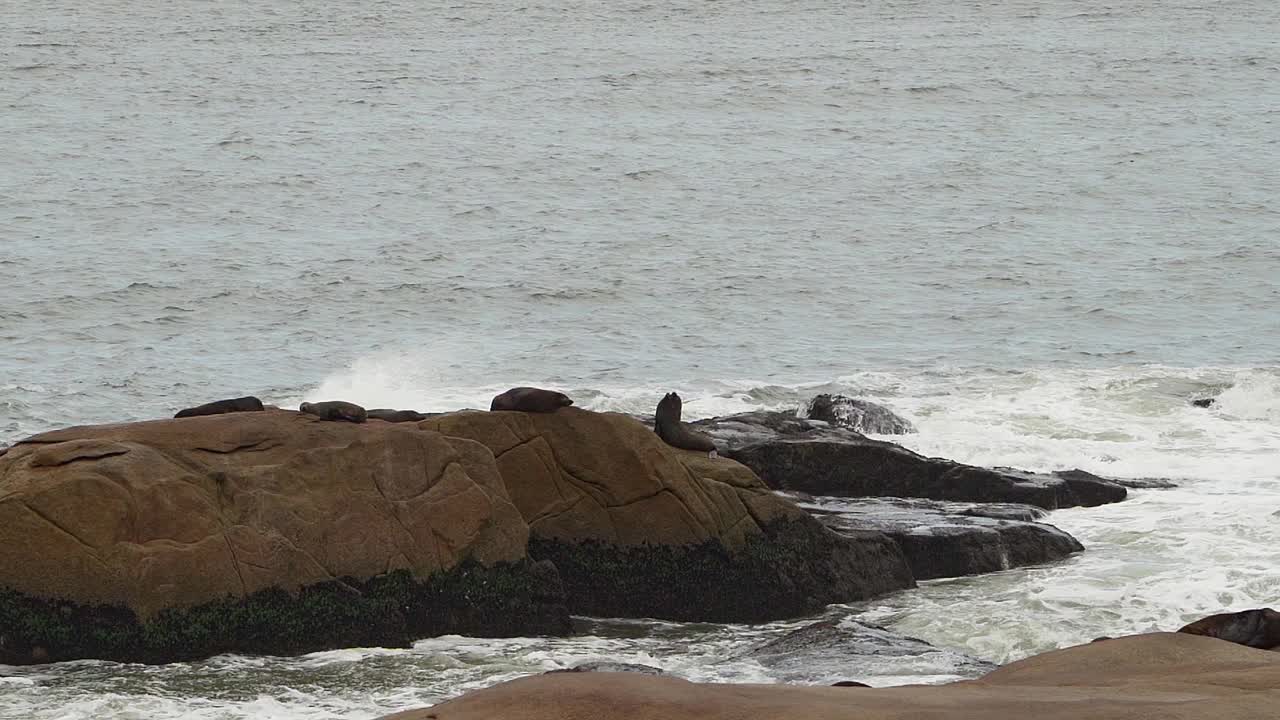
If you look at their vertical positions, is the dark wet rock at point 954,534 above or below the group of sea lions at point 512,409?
below

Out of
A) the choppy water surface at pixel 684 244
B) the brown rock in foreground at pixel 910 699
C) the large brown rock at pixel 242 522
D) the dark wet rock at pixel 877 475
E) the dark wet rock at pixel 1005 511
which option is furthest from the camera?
the dark wet rock at pixel 877 475

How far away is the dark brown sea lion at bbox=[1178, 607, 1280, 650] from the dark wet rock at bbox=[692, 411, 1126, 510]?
826 centimetres

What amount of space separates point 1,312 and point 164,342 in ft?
11.5

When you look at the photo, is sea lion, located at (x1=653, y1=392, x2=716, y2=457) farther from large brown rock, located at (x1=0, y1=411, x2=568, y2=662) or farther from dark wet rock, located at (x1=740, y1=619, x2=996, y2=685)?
dark wet rock, located at (x1=740, y1=619, x2=996, y2=685)

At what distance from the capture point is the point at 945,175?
43.0 metres

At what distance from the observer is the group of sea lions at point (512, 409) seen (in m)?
13.6

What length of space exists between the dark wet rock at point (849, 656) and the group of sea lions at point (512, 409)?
278 centimetres

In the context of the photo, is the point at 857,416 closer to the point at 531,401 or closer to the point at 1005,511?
the point at 1005,511

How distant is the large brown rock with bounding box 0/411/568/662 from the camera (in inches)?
465

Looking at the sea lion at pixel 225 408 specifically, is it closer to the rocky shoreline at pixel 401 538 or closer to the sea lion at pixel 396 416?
the rocky shoreline at pixel 401 538

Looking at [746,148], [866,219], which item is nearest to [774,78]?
[746,148]

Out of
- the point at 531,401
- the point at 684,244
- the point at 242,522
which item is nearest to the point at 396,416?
the point at 531,401

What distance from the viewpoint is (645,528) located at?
13.9 metres

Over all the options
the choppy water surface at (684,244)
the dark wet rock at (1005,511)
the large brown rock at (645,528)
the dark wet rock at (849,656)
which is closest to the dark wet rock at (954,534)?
the dark wet rock at (1005,511)
